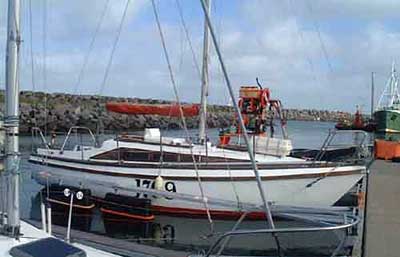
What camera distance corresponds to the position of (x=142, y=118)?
257ft

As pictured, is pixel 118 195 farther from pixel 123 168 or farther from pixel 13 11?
pixel 13 11

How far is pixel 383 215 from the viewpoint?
10.1 m

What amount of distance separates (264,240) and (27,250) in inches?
275

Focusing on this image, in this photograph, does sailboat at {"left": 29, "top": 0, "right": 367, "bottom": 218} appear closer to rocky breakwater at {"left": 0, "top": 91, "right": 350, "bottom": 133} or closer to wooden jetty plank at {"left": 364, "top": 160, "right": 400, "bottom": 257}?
wooden jetty plank at {"left": 364, "top": 160, "right": 400, "bottom": 257}

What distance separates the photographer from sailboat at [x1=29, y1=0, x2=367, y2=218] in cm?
1652

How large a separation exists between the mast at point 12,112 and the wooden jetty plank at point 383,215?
13.9ft

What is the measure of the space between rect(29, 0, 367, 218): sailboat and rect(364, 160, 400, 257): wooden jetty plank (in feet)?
4.97

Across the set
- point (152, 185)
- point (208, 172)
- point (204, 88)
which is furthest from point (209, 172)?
point (204, 88)

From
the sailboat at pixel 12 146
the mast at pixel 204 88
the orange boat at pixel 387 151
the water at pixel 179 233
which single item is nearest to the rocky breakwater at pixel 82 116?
the orange boat at pixel 387 151

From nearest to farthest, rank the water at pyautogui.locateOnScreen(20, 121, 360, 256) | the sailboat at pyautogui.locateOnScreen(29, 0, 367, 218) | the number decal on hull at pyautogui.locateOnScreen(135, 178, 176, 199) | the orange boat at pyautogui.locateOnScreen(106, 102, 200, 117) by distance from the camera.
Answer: the water at pyautogui.locateOnScreen(20, 121, 360, 256)
the sailboat at pyautogui.locateOnScreen(29, 0, 367, 218)
the number decal on hull at pyautogui.locateOnScreen(135, 178, 176, 199)
the orange boat at pyautogui.locateOnScreen(106, 102, 200, 117)

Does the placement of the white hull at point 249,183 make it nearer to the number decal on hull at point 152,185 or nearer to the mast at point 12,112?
the number decal on hull at point 152,185

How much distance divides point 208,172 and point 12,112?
11.1 metres

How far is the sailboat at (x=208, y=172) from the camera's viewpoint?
54.2 ft

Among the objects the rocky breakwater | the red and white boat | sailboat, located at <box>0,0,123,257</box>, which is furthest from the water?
the rocky breakwater
